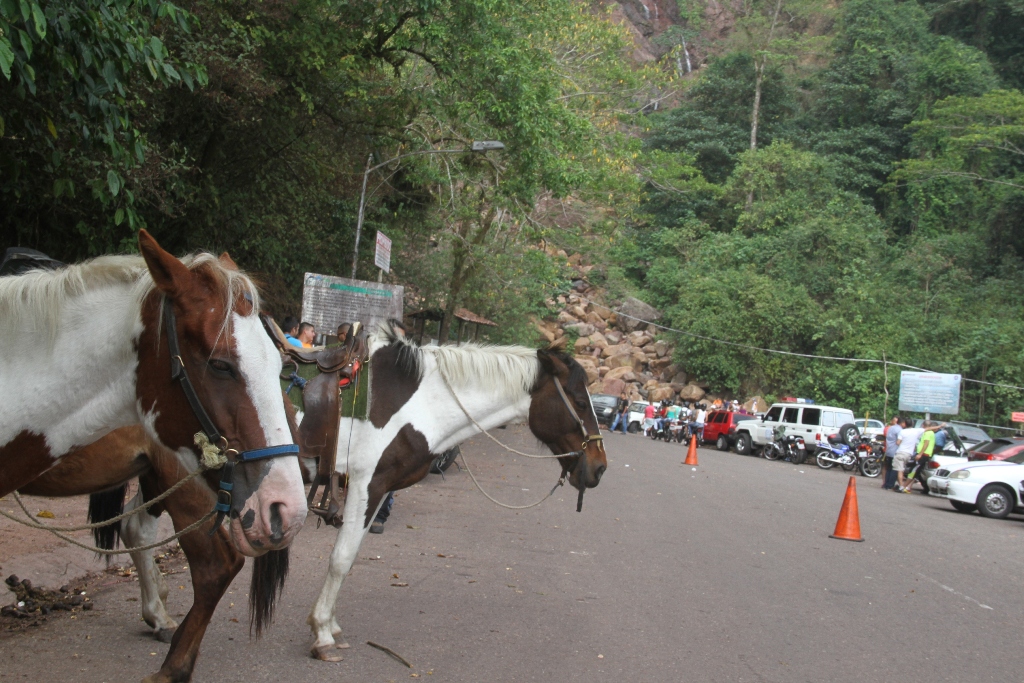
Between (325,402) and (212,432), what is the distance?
3.37m

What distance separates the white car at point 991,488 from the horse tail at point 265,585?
15704mm

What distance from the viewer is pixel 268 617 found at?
479cm

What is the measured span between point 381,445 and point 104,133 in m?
3.46

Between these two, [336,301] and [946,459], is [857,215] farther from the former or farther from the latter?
[336,301]

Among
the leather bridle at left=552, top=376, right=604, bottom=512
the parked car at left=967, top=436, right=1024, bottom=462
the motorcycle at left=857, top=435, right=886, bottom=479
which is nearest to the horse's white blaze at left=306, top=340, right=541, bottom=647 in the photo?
the leather bridle at left=552, top=376, right=604, bottom=512

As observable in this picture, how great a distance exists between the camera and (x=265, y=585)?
473 cm

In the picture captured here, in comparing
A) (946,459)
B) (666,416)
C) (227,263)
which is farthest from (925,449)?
(227,263)

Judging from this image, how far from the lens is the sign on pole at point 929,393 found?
3206 cm

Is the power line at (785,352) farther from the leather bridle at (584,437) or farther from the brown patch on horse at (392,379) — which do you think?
the brown patch on horse at (392,379)

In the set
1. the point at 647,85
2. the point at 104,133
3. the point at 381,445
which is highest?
the point at 647,85

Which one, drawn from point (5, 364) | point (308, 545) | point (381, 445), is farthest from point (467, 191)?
point (5, 364)

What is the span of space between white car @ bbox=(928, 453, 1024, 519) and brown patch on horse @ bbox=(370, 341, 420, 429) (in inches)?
568

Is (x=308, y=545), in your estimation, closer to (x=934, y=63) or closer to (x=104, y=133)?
(x=104, y=133)

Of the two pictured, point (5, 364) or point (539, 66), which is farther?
point (539, 66)
